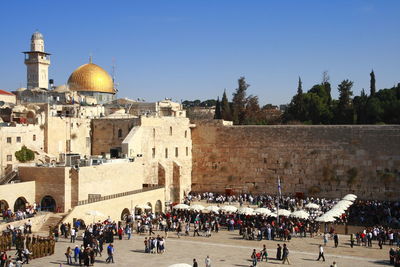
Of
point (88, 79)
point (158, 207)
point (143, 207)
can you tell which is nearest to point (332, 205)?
point (158, 207)

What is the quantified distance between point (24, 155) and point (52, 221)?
671cm

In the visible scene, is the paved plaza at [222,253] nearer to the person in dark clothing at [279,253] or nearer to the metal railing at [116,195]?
the person in dark clothing at [279,253]

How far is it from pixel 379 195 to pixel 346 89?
48.2 ft

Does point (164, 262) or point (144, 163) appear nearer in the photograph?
point (164, 262)

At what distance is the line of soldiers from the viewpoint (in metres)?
17.7

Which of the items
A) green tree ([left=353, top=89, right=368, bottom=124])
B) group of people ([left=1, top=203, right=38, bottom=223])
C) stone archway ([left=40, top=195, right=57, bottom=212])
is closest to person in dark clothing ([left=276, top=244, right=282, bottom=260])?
group of people ([left=1, top=203, right=38, bottom=223])

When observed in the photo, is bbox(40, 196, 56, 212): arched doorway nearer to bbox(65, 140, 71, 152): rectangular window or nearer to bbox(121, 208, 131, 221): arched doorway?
bbox(121, 208, 131, 221): arched doorway

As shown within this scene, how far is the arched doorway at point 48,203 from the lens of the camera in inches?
939

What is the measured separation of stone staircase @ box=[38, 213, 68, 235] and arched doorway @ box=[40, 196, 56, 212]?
106cm

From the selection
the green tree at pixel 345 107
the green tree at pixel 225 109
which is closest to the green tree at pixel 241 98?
the green tree at pixel 225 109

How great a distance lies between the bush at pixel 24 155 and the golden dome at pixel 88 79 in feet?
52.7

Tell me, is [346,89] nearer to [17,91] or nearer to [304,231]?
[304,231]

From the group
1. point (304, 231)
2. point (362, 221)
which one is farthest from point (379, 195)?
point (304, 231)

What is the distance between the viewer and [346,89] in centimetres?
4422
